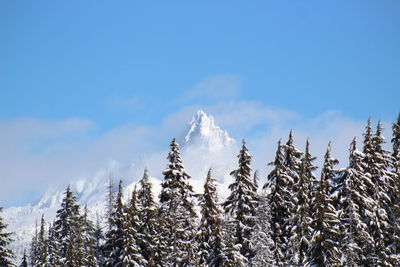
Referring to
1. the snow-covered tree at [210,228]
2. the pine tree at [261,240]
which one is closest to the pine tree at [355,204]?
the pine tree at [261,240]

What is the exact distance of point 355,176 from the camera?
41375 millimetres

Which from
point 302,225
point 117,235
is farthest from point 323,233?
point 117,235

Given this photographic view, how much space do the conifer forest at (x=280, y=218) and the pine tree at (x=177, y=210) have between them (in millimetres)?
94

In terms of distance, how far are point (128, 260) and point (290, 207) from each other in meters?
15.6

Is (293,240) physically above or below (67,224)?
below

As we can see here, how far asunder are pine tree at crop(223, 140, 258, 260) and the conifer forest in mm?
88

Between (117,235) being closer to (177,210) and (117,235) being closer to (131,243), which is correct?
(131,243)

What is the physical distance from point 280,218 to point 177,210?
9.25m

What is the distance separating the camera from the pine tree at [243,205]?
1751 inches

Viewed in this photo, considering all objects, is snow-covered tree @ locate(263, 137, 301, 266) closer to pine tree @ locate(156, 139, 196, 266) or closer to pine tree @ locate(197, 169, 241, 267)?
pine tree @ locate(197, 169, 241, 267)

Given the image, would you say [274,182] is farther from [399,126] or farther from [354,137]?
[399,126]

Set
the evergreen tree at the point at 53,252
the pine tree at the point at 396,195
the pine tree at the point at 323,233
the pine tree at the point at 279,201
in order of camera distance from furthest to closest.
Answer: the evergreen tree at the point at 53,252
the pine tree at the point at 279,201
the pine tree at the point at 396,195
the pine tree at the point at 323,233

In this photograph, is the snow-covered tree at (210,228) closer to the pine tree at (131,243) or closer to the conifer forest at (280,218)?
the conifer forest at (280,218)

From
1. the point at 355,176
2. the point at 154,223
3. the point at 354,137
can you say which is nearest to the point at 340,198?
the point at 355,176
